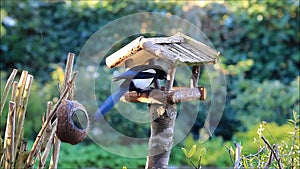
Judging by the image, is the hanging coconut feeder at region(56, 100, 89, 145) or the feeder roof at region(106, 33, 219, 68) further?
the feeder roof at region(106, 33, 219, 68)

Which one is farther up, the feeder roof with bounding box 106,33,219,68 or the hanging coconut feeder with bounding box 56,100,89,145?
the feeder roof with bounding box 106,33,219,68

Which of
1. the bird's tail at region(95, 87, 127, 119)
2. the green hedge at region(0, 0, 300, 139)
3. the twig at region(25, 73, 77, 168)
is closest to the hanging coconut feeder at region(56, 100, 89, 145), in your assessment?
the twig at region(25, 73, 77, 168)

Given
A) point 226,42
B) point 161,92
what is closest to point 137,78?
point 161,92

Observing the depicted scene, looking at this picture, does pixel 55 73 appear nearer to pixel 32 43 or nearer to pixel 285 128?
pixel 32 43

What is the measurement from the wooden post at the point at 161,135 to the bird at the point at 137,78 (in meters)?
0.07

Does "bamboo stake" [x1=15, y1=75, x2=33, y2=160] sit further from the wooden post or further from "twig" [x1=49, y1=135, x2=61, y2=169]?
the wooden post

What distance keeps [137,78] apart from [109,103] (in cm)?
14

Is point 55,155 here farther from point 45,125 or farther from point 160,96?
point 160,96

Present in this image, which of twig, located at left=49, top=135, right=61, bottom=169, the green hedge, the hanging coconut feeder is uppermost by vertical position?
the green hedge

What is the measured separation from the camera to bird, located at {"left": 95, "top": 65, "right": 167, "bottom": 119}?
1.63m

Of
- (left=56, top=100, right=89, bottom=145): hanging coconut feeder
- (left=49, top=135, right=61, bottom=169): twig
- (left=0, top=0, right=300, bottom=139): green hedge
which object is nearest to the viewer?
(left=56, top=100, right=89, bottom=145): hanging coconut feeder

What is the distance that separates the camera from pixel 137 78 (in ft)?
5.48

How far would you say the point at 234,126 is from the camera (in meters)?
4.66

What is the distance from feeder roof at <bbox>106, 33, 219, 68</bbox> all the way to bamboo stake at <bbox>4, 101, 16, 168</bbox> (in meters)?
0.43
